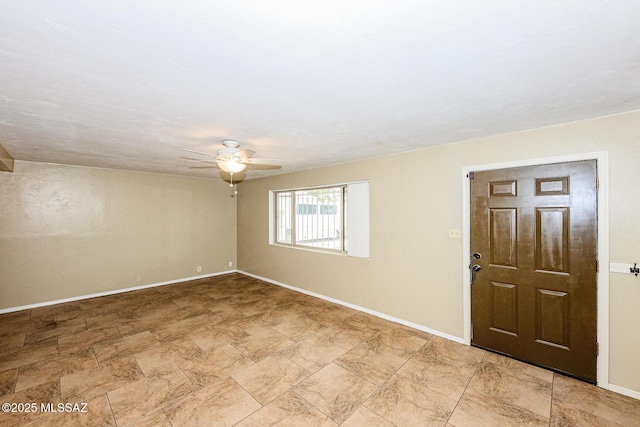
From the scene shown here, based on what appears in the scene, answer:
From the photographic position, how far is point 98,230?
192 inches

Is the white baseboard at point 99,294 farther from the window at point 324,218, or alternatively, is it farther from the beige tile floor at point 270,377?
the window at point 324,218

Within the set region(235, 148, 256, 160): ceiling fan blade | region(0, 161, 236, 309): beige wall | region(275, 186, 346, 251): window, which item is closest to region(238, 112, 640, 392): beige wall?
region(275, 186, 346, 251): window

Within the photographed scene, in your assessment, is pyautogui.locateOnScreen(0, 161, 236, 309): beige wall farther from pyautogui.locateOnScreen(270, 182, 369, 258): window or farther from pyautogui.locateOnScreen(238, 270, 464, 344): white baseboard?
pyautogui.locateOnScreen(238, 270, 464, 344): white baseboard

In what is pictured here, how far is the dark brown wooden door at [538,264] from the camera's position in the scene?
244cm

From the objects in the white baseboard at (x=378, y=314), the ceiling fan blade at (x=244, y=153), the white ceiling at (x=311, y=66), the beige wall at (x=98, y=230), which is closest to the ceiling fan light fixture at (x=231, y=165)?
the ceiling fan blade at (x=244, y=153)

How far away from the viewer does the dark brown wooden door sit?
244 cm

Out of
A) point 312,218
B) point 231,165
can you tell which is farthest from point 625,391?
point 312,218

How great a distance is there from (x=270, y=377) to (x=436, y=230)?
2.50 meters

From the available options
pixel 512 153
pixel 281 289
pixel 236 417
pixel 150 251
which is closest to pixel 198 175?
pixel 150 251

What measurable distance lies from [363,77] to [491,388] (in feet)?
9.22

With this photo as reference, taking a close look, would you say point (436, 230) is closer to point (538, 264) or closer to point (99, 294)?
point (538, 264)

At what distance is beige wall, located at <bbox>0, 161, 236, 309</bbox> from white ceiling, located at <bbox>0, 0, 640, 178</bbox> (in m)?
2.12

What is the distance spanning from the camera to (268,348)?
305cm

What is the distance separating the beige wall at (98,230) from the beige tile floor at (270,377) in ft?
2.62
